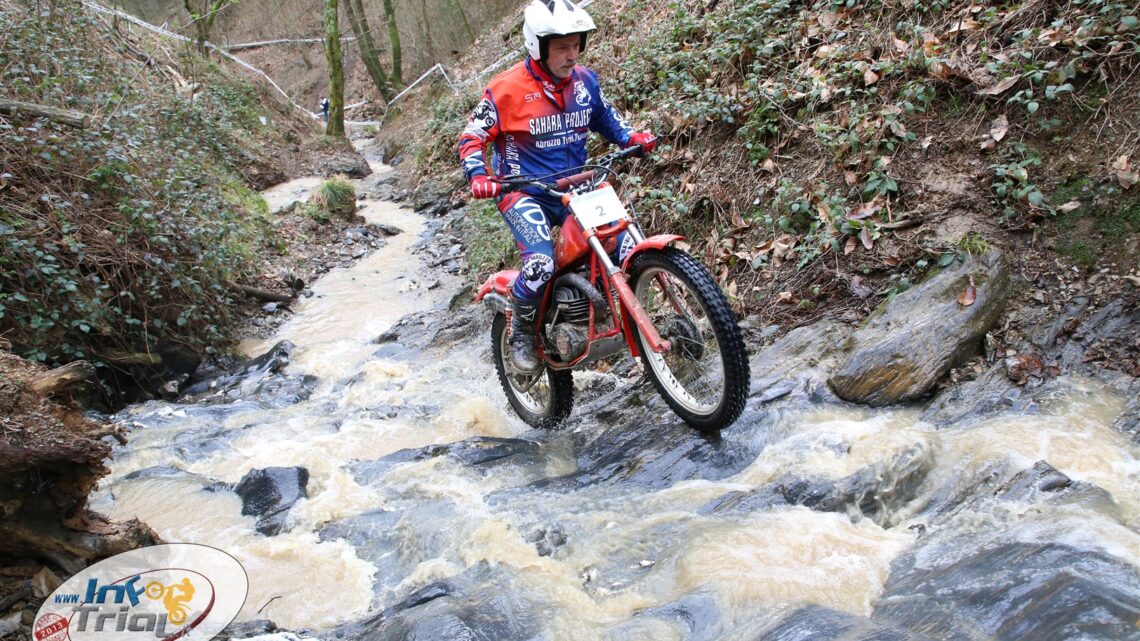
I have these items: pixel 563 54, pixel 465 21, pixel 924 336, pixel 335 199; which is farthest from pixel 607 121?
pixel 465 21

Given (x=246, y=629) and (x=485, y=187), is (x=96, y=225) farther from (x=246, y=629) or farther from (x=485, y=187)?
(x=246, y=629)

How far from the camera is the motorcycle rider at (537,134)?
4441mm

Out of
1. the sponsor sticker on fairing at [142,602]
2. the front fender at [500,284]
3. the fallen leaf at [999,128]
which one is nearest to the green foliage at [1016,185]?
A: the fallen leaf at [999,128]

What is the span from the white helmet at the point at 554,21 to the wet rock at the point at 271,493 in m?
3.12

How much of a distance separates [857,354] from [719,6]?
596cm

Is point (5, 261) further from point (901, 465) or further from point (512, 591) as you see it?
point (901, 465)

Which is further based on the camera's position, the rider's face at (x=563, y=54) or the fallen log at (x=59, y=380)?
the rider's face at (x=563, y=54)

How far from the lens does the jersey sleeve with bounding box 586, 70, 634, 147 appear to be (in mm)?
4850

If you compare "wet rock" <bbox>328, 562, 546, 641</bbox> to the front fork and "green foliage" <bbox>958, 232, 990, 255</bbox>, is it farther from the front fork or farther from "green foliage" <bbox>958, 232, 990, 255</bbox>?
"green foliage" <bbox>958, 232, 990, 255</bbox>

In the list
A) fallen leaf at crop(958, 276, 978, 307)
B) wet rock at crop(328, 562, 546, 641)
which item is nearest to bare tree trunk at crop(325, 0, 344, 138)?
fallen leaf at crop(958, 276, 978, 307)

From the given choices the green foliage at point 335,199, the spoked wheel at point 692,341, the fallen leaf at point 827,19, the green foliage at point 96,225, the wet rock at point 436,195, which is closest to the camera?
the spoked wheel at point 692,341

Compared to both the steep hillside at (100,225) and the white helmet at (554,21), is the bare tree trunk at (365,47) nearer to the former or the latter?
the steep hillside at (100,225)

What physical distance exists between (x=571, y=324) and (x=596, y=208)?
32.4 inches

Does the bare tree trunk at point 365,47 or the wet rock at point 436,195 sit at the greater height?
the bare tree trunk at point 365,47
